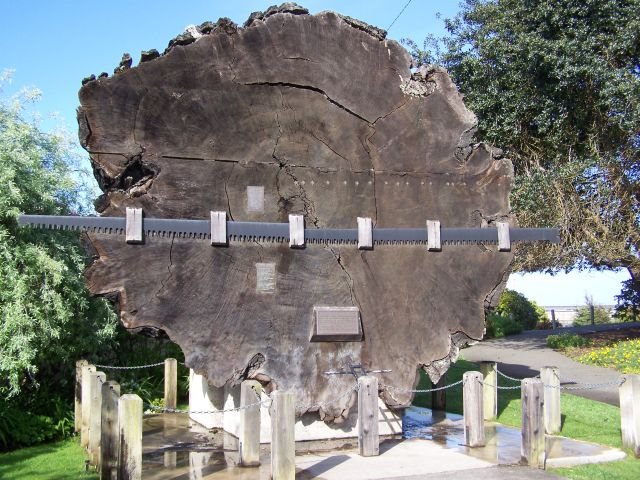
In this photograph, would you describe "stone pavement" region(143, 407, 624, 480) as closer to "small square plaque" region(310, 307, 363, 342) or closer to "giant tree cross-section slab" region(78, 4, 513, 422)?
"giant tree cross-section slab" region(78, 4, 513, 422)

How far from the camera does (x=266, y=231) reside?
5.68 meters

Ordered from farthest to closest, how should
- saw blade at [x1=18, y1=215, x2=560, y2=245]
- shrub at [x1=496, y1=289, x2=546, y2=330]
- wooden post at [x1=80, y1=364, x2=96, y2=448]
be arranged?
shrub at [x1=496, y1=289, x2=546, y2=330]
wooden post at [x1=80, y1=364, x2=96, y2=448]
saw blade at [x1=18, y1=215, x2=560, y2=245]

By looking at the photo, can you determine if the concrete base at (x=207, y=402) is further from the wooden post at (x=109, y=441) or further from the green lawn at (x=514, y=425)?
the wooden post at (x=109, y=441)

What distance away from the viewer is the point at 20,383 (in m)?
8.13

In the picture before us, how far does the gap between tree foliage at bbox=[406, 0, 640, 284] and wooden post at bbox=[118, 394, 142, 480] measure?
11.5 metres

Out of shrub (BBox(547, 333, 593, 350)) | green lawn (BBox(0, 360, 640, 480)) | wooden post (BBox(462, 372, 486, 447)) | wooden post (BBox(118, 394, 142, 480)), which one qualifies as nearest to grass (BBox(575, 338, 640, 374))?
shrub (BBox(547, 333, 593, 350))

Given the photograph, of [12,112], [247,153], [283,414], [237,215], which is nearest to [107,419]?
[283,414]

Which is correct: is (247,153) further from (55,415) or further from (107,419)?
(55,415)

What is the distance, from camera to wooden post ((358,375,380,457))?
5652 mm

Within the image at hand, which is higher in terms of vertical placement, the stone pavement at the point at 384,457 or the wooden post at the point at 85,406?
the wooden post at the point at 85,406

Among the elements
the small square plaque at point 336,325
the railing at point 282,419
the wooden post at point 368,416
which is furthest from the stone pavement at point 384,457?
the small square plaque at point 336,325

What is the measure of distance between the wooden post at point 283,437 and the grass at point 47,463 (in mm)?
1987

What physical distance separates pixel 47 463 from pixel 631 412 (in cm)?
596

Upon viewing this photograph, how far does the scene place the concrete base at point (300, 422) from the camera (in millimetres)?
6152
